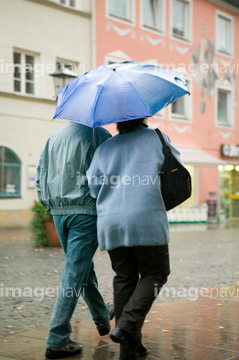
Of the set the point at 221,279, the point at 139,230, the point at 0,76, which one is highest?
the point at 0,76

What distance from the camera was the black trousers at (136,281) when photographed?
3.76m

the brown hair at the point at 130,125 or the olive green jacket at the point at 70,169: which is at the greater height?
the brown hair at the point at 130,125

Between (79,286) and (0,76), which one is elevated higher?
(0,76)

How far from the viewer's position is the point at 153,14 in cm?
2353

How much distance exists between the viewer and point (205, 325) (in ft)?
16.0

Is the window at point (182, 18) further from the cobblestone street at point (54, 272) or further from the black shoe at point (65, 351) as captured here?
the black shoe at point (65, 351)

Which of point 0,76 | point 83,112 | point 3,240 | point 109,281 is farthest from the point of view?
point 0,76

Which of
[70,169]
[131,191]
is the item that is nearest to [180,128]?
[70,169]

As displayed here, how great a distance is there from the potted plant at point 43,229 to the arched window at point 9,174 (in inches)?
255

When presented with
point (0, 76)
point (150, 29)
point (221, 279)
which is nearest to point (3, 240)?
point (0, 76)

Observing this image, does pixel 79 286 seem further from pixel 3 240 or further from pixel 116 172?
pixel 3 240

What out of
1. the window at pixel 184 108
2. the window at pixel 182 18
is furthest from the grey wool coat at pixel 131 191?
the window at pixel 182 18

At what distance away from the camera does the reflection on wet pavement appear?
402cm

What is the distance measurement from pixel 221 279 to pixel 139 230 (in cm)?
429
